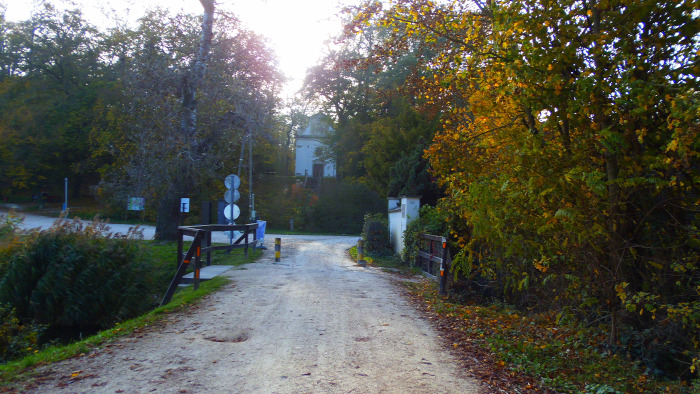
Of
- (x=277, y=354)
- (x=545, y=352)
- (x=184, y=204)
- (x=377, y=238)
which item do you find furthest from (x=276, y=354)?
(x=184, y=204)

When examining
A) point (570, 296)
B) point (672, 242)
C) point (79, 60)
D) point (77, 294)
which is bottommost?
point (77, 294)

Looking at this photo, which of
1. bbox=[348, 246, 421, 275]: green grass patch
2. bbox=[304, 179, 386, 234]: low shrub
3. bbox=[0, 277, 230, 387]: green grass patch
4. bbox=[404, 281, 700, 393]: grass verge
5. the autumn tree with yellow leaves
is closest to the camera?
bbox=[0, 277, 230, 387]: green grass patch

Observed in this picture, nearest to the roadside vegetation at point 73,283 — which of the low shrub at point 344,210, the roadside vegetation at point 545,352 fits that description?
the roadside vegetation at point 545,352

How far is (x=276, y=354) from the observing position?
5.68 m

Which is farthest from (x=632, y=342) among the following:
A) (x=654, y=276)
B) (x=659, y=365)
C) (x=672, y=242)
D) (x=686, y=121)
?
(x=686, y=121)

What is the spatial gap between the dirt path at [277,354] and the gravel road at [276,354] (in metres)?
0.01

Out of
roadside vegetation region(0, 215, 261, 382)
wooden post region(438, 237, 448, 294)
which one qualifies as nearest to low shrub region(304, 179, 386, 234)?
roadside vegetation region(0, 215, 261, 382)

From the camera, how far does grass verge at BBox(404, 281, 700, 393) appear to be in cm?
508

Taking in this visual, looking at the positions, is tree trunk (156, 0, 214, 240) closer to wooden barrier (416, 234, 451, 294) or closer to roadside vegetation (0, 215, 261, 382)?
roadside vegetation (0, 215, 261, 382)

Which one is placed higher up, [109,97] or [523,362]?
[109,97]

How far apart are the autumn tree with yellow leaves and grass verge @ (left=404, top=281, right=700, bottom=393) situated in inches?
15.4

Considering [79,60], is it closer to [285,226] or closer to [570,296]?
[285,226]

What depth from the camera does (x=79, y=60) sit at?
43.8m

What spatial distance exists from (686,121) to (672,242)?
1866mm
